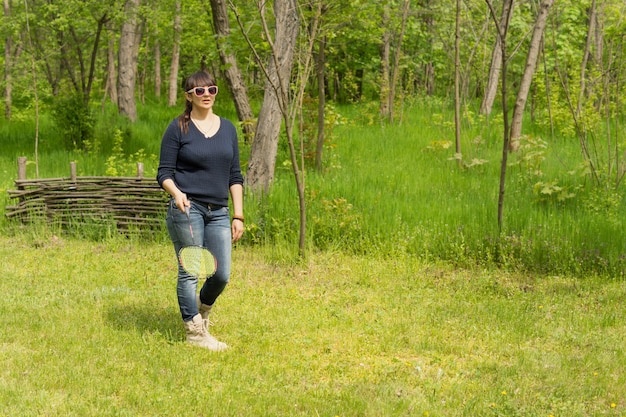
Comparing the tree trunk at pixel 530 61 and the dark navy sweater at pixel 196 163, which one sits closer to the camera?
the dark navy sweater at pixel 196 163

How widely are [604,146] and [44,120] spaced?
467 inches

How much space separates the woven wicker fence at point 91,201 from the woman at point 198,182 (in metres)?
3.83

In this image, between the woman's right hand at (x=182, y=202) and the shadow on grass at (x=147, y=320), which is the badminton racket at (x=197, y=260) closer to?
the woman's right hand at (x=182, y=202)

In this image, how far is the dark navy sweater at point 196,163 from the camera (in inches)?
204

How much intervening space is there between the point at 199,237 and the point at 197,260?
0.50 ft

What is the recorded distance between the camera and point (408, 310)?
253 inches

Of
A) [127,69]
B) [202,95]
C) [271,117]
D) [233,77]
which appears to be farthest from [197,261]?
[127,69]

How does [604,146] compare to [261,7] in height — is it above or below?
below

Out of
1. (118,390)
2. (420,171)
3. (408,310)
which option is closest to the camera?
(118,390)

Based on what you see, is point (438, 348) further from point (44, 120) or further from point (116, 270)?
point (44, 120)

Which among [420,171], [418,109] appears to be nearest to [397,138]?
[420,171]

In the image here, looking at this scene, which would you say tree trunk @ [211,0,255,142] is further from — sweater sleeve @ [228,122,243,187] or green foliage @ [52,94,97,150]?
sweater sleeve @ [228,122,243,187]

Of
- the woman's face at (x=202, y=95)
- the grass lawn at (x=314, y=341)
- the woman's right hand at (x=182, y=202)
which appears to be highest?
the woman's face at (x=202, y=95)

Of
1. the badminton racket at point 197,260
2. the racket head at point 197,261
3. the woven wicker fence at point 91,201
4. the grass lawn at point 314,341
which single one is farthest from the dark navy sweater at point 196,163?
the woven wicker fence at point 91,201
